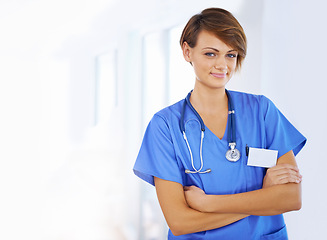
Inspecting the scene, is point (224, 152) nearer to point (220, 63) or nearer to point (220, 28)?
point (220, 63)

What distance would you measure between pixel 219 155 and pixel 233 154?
0.04m

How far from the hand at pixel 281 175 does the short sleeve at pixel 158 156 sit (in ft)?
0.88

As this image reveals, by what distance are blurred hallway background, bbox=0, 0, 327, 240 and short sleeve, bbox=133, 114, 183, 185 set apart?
1111mm

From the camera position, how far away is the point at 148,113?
2.69m

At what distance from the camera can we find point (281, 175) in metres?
1.13

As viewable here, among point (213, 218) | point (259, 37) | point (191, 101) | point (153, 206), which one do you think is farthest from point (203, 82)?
point (153, 206)

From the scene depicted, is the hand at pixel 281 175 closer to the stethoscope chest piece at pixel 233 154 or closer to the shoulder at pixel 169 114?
the stethoscope chest piece at pixel 233 154

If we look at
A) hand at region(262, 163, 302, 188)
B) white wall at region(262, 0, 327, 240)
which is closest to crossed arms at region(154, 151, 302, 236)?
hand at region(262, 163, 302, 188)

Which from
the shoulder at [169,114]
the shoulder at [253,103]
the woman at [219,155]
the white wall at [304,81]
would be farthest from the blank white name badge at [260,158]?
the white wall at [304,81]

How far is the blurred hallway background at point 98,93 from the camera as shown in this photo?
2.20 meters

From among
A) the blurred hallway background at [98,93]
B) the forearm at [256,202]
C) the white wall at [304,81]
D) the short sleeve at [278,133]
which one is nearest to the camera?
the forearm at [256,202]

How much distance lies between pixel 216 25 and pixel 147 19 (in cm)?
158

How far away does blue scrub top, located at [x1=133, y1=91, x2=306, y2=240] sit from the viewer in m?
1.16

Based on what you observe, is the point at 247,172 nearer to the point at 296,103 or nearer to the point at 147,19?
the point at 296,103
